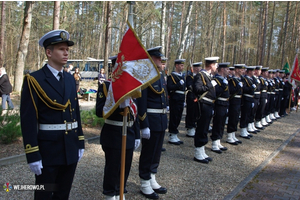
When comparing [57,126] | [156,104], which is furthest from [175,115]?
[57,126]

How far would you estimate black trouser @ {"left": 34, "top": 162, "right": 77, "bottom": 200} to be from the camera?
2355 mm

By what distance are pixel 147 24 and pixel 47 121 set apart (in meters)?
17.0

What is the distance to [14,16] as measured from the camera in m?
24.3

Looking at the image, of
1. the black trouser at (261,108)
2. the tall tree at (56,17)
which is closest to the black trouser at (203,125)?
the black trouser at (261,108)

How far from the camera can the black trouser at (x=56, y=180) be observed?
2355mm

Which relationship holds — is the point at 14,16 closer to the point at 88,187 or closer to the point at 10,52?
the point at 10,52

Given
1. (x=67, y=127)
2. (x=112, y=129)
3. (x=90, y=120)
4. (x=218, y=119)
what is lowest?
(x=90, y=120)

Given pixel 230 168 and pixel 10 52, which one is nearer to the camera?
pixel 230 168

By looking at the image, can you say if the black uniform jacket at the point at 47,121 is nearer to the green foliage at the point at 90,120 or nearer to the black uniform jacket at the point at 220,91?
the black uniform jacket at the point at 220,91

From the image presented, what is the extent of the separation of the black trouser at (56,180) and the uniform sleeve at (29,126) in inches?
7.9

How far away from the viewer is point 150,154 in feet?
13.0

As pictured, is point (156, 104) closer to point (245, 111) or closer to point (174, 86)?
point (174, 86)

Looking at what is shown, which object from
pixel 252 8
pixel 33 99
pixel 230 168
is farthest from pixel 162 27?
pixel 252 8

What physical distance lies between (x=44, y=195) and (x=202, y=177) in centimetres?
321
